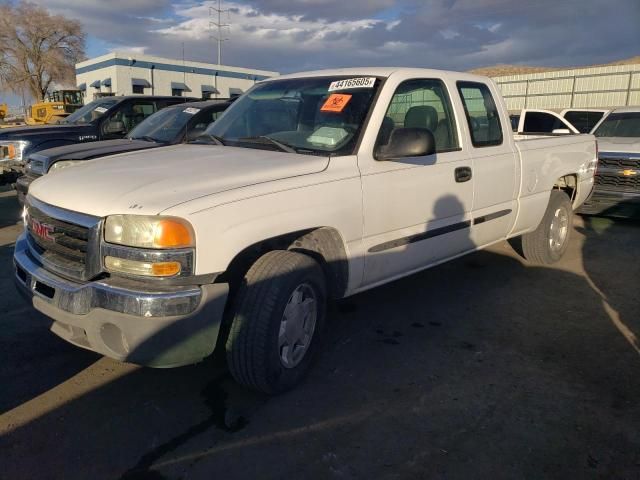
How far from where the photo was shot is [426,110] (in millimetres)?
4125

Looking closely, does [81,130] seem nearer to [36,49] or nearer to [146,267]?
[146,267]

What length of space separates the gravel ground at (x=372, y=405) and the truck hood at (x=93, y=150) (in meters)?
2.29

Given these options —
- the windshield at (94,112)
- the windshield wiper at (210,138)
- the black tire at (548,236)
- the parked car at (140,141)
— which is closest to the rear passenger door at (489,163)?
the black tire at (548,236)

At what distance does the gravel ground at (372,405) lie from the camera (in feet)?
8.45

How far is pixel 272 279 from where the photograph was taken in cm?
289

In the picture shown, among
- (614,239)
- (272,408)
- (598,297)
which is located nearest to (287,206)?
(272,408)

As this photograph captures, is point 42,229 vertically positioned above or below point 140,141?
below

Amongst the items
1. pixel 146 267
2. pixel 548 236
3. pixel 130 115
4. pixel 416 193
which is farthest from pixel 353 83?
pixel 130 115

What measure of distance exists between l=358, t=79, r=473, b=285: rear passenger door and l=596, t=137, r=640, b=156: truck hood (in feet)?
15.7

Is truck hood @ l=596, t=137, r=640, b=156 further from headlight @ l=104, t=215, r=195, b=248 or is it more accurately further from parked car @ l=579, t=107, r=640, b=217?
headlight @ l=104, t=215, r=195, b=248

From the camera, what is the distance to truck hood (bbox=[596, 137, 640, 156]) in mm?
7774

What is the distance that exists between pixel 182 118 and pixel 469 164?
4685 mm

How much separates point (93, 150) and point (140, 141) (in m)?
0.70

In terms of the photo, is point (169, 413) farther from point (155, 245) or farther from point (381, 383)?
point (381, 383)
